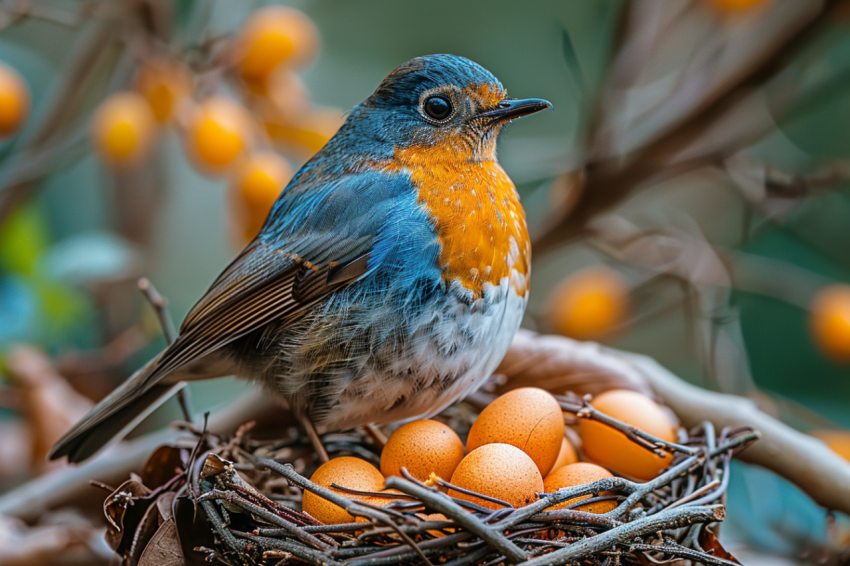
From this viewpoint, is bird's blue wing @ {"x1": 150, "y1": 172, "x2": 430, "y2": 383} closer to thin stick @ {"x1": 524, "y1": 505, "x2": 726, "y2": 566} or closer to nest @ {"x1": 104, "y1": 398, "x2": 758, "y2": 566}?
nest @ {"x1": 104, "y1": 398, "x2": 758, "y2": 566}

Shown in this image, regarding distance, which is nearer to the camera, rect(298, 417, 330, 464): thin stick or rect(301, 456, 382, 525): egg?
rect(301, 456, 382, 525): egg

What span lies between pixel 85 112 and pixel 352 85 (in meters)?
1.03

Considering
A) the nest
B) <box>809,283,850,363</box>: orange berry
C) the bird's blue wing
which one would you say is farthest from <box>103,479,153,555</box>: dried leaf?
<box>809,283,850,363</box>: orange berry

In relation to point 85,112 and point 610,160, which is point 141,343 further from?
point 610,160

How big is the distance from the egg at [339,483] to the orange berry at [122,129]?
0.94m

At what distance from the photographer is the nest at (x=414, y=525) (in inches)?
30.8

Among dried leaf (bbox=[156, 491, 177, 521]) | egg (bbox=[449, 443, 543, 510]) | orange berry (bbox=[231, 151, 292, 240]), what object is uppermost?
orange berry (bbox=[231, 151, 292, 240])

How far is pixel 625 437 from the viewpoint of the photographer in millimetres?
1061

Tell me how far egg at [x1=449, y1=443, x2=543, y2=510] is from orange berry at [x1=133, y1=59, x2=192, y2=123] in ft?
3.84

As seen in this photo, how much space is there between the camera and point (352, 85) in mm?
2842

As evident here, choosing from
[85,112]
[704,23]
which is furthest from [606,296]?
[85,112]

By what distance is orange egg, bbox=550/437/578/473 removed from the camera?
1.08 meters

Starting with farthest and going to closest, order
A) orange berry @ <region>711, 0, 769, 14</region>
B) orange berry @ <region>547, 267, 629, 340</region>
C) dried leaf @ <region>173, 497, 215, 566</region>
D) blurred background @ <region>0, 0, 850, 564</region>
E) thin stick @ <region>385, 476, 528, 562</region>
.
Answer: orange berry @ <region>547, 267, 629, 340</region> < orange berry @ <region>711, 0, 769, 14</region> < blurred background @ <region>0, 0, 850, 564</region> < dried leaf @ <region>173, 497, 215, 566</region> < thin stick @ <region>385, 476, 528, 562</region>

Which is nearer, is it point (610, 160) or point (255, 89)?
point (255, 89)
